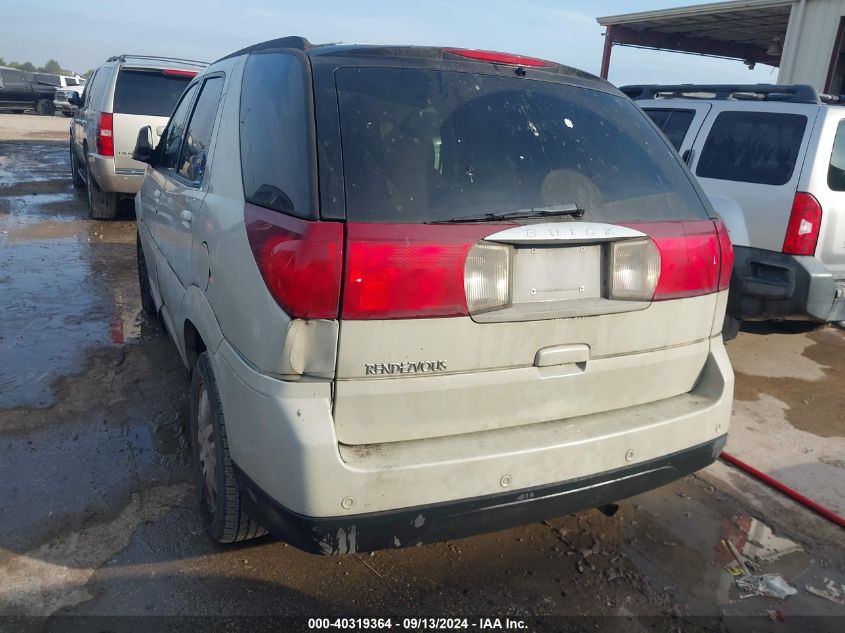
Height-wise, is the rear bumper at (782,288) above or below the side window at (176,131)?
below

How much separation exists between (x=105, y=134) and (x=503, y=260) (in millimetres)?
7853

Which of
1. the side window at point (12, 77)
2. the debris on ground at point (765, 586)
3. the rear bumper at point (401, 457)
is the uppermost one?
the side window at point (12, 77)

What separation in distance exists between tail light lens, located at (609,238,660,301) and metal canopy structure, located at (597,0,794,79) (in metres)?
11.0

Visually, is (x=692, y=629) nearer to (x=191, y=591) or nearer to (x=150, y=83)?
(x=191, y=591)

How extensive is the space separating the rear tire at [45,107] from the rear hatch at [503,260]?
118 ft

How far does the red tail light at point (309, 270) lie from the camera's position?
6.52 feet

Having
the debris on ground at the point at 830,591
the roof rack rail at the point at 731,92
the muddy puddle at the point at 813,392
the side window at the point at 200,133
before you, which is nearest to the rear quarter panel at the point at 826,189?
the roof rack rail at the point at 731,92

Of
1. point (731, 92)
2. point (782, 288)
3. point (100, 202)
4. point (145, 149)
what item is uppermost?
point (731, 92)

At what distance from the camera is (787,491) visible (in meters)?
3.44

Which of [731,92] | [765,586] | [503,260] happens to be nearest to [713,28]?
[731,92]

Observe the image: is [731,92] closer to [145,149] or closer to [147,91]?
[145,149]

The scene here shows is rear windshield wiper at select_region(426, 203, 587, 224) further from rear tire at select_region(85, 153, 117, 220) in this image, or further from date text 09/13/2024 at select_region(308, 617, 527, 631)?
rear tire at select_region(85, 153, 117, 220)

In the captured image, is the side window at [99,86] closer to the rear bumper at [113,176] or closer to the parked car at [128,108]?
the parked car at [128,108]

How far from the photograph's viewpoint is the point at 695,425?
2.58 meters
